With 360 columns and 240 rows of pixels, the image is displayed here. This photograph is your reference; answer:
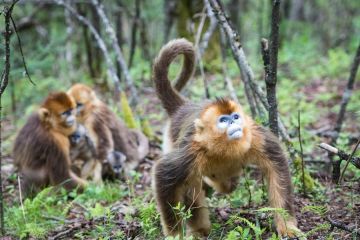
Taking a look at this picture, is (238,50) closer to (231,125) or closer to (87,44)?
(231,125)

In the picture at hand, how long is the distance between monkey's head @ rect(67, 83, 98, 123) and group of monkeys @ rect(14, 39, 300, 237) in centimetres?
1

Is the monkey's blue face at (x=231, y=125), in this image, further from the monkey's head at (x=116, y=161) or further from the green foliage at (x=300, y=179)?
the monkey's head at (x=116, y=161)

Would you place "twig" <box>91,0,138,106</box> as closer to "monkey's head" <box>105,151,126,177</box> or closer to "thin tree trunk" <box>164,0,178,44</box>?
"monkey's head" <box>105,151,126,177</box>

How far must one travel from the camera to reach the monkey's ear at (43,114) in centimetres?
585

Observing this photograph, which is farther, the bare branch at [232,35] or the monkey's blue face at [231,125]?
the bare branch at [232,35]

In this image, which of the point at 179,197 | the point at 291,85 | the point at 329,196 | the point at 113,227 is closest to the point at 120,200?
the point at 113,227

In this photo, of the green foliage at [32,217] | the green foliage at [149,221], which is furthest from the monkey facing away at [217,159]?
the green foliage at [32,217]

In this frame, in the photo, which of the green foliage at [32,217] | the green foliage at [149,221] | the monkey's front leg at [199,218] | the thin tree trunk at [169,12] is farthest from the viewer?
the thin tree trunk at [169,12]

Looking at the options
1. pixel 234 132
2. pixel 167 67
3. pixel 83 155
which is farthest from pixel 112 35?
pixel 234 132

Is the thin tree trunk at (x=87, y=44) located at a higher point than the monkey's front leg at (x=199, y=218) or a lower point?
higher

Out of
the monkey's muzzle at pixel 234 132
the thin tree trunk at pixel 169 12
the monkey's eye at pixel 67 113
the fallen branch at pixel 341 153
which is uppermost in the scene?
the thin tree trunk at pixel 169 12

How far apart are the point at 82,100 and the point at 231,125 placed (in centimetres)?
348

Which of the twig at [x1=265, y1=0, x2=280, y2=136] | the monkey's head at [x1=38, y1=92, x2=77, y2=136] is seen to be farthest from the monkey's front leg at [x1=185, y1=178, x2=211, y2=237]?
the monkey's head at [x1=38, y1=92, x2=77, y2=136]

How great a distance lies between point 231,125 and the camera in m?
3.53
